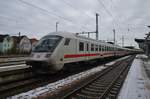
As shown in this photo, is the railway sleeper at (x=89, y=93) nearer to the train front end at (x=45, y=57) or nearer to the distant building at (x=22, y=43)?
the train front end at (x=45, y=57)

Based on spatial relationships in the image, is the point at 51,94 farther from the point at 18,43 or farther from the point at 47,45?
the point at 18,43

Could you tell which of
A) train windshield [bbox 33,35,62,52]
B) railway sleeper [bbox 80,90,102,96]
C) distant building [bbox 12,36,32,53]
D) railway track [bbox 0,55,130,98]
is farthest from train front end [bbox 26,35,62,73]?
distant building [bbox 12,36,32,53]

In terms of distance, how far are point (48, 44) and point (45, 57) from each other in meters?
1.19

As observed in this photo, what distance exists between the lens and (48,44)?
11.9m

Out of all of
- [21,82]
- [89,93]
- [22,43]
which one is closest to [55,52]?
[21,82]

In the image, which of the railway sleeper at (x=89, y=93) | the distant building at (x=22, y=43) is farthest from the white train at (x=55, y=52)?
the distant building at (x=22, y=43)

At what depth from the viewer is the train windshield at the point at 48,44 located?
11.5 metres

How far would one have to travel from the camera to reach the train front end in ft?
35.8

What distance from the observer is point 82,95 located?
7984 millimetres

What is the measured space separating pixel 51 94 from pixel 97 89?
7.97 feet

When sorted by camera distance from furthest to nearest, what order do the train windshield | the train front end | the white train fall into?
the train windshield
the white train
the train front end

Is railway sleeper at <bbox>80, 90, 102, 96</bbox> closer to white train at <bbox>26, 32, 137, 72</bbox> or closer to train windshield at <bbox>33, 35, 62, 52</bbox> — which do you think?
white train at <bbox>26, 32, 137, 72</bbox>

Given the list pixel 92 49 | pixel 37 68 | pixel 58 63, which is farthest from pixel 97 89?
pixel 92 49

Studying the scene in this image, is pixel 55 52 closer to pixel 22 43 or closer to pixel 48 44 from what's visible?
pixel 48 44
